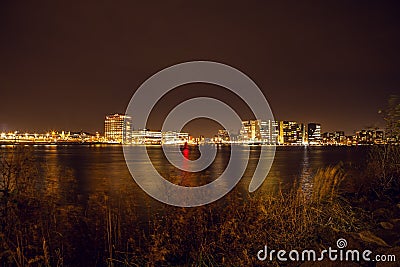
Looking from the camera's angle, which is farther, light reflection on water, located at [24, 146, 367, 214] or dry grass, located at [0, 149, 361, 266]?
light reflection on water, located at [24, 146, 367, 214]

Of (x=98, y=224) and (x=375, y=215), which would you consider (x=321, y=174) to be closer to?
(x=375, y=215)

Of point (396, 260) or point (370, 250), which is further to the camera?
point (370, 250)

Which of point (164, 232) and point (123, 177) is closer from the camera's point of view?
point (164, 232)

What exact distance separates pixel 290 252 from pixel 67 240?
474cm

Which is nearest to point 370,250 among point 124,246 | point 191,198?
point 191,198

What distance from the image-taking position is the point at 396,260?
5664mm

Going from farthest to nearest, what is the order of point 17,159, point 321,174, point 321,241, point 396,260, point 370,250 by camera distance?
point 321,174 → point 17,159 → point 321,241 → point 370,250 → point 396,260

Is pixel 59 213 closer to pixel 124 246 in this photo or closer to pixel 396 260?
pixel 124 246

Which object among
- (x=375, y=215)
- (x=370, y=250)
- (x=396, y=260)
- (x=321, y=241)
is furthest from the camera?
(x=375, y=215)

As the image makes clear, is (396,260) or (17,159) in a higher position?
(17,159)

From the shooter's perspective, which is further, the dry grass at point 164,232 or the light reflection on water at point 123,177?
the light reflection on water at point 123,177

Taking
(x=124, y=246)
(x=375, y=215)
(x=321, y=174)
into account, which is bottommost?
(x=124, y=246)

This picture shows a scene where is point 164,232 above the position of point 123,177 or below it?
above

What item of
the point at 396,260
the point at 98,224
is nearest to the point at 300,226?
the point at 396,260
